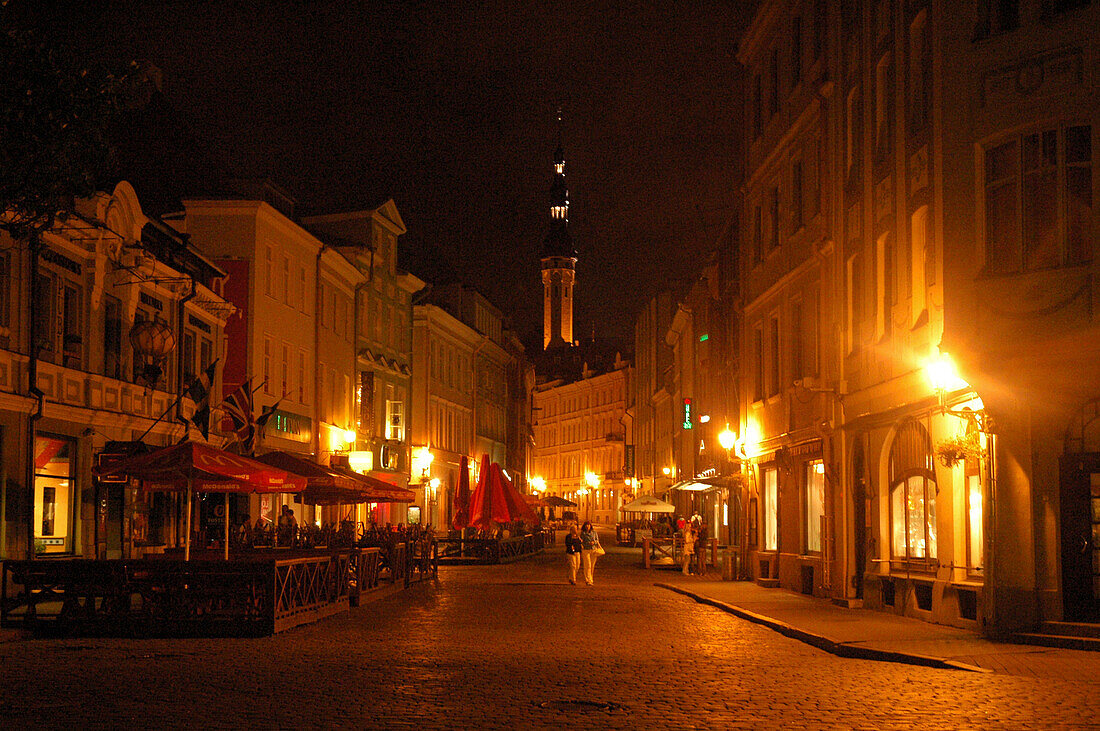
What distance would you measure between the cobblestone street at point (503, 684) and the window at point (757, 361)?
13116 mm

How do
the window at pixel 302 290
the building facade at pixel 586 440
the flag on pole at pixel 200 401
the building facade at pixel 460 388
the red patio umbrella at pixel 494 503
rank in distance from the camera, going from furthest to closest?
the building facade at pixel 586 440
the building facade at pixel 460 388
the window at pixel 302 290
the red patio umbrella at pixel 494 503
the flag on pole at pixel 200 401

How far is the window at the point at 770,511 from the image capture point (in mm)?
30234

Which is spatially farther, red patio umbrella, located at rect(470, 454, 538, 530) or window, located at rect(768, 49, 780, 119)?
red patio umbrella, located at rect(470, 454, 538, 530)

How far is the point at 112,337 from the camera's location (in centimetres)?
2627

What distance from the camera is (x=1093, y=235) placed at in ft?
51.9

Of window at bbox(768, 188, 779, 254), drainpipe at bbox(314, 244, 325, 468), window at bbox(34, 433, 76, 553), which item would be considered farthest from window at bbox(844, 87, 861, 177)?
drainpipe at bbox(314, 244, 325, 468)

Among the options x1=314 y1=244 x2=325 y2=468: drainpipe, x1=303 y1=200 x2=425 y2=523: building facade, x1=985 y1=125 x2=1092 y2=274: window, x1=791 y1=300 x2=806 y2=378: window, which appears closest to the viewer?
x1=985 y1=125 x2=1092 y2=274: window

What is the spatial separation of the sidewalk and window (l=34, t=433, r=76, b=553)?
12.9 meters

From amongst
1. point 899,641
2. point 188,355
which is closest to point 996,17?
point 899,641

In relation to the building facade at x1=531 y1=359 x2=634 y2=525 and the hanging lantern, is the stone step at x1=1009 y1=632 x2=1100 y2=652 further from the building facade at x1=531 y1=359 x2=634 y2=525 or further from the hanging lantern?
the building facade at x1=531 y1=359 x2=634 y2=525

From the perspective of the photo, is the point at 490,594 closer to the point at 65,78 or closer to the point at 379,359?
the point at 65,78

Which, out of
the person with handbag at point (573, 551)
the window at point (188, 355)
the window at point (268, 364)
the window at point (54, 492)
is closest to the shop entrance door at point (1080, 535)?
the person with handbag at point (573, 551)

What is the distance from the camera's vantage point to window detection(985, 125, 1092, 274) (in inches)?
635

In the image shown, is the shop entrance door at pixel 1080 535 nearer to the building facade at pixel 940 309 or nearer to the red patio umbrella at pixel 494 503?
the building facade at pixel 940 309
